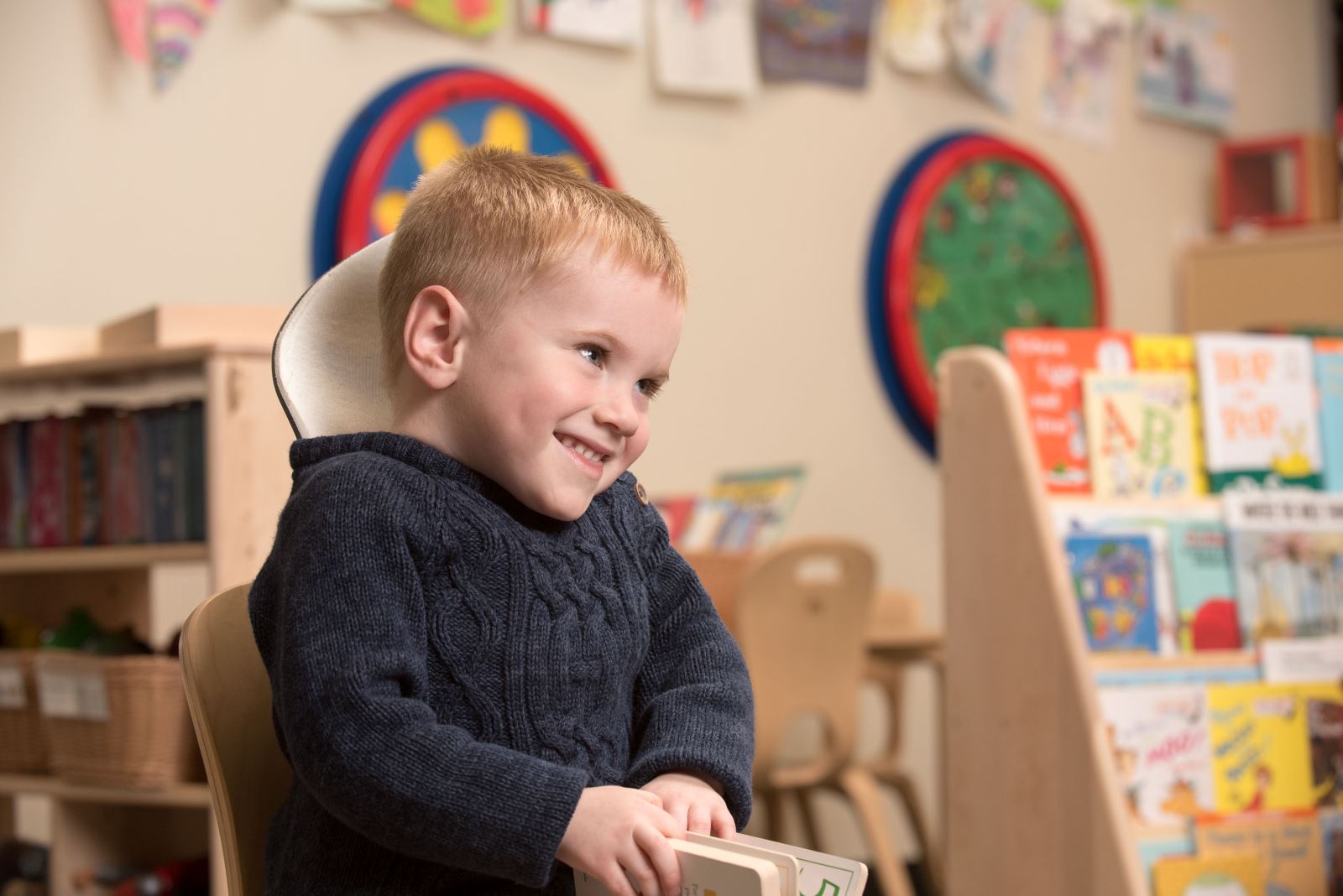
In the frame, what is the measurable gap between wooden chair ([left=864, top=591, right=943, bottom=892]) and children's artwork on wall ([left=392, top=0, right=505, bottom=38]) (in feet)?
5.71

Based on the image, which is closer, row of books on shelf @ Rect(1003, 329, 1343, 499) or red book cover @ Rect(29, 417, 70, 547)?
row of books on shelf @ Rect(1003, 329, 1343, 499)

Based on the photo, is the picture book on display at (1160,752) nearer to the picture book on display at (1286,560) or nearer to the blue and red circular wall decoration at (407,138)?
the picture book on display at (1286,560)

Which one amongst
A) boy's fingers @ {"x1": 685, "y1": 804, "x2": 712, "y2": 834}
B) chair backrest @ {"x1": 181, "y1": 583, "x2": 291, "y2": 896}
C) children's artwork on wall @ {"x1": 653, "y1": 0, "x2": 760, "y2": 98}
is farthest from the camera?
children's artwork on wall @ {"x1": 653, "y1": 0, "x2": 760, "y2": 98}

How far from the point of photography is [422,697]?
0.91 metres

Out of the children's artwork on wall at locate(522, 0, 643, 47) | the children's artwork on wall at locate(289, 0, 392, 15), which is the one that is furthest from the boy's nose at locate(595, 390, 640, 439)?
the children's artwork on wall at locate(522, 0, 643, 47)

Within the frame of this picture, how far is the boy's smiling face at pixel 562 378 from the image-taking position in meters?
Result: 0.95

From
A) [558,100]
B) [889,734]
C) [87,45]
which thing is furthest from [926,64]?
Result: [87,45]

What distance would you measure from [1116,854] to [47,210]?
2.23m

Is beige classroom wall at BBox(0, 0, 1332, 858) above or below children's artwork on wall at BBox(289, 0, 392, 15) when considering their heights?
below

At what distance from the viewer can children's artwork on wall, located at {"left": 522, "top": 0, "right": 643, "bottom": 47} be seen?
3.46m

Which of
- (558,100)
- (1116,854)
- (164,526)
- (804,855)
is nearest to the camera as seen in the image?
(804,855)

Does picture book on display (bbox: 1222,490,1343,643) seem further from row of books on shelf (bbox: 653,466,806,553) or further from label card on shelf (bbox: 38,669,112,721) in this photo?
label card on shelf (bbox: 38,669,112,721)

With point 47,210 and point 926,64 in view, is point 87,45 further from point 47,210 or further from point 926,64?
point 926,64

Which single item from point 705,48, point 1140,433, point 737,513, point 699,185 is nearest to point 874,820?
point 737,513
